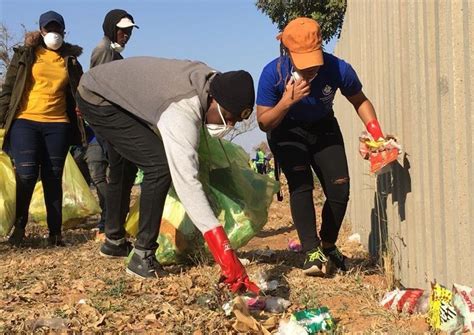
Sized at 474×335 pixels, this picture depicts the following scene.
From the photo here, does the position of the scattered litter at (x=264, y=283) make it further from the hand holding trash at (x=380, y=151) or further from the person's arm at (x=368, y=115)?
the person's arm at (x=368, y=115)

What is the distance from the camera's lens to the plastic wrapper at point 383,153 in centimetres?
283

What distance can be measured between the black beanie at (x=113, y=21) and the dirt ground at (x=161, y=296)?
5.22 ft

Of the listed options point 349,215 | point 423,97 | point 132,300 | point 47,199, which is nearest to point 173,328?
point 132,300

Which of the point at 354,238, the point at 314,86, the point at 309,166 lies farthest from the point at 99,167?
the point at 314,86

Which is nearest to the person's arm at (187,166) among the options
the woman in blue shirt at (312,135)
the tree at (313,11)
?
the woman in blue shirt at (312,135)

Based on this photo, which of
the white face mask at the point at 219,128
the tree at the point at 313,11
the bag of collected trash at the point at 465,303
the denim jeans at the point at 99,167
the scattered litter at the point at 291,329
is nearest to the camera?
the bag of collected trash at the point at 465,303

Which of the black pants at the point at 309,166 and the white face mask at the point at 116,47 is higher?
the white face mask at the point at 116,47

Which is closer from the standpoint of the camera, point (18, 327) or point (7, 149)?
point (18, 327)

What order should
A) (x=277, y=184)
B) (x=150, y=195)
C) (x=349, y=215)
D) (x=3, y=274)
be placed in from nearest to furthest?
(x=150, y=195)
(x=3, y=274)
(x=277, y=184)
(x=349, y=215)

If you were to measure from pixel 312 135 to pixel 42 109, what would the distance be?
6.84 ft

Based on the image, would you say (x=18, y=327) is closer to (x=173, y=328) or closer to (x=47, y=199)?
(x=173, y=328)

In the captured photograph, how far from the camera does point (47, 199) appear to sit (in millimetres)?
4457

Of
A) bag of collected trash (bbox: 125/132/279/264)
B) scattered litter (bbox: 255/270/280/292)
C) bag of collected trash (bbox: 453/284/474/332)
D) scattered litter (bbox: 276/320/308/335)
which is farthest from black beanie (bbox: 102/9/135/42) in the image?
bag of collected trash (bbox: 453/284/474/332)

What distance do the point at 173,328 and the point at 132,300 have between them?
0.48 metres
